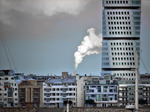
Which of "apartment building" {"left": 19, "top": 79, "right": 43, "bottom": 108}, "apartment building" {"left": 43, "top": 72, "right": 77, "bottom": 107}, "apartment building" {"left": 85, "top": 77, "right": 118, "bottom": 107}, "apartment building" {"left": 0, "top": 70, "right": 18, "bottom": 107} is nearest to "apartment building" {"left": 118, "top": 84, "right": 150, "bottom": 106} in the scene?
"apartment building" {"left": 85, "top": 77, "right": 118, "bottom": 107}

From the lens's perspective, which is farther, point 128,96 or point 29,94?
point 128,96

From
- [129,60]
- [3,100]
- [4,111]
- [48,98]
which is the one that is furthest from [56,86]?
[129,60]

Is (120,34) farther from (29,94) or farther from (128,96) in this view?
(29,94)

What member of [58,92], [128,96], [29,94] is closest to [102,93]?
[128,96]

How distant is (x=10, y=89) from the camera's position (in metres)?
81.2

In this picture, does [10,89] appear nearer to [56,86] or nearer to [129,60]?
[56,86]

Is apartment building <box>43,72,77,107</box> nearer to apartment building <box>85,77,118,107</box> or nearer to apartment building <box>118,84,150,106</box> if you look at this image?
apartment building <box>85,77,118,107</box>

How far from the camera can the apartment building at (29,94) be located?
3184 inches

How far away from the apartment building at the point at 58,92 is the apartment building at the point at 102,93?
1.87 meters

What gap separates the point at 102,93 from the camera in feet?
269

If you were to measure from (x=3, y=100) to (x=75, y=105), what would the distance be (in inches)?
375

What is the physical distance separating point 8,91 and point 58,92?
21.9 feet

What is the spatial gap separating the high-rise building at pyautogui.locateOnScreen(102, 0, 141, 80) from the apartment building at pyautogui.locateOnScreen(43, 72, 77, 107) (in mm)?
25004

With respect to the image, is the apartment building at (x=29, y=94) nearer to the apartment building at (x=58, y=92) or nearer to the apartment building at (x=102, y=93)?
the apartment building at (x=58, y=92)
